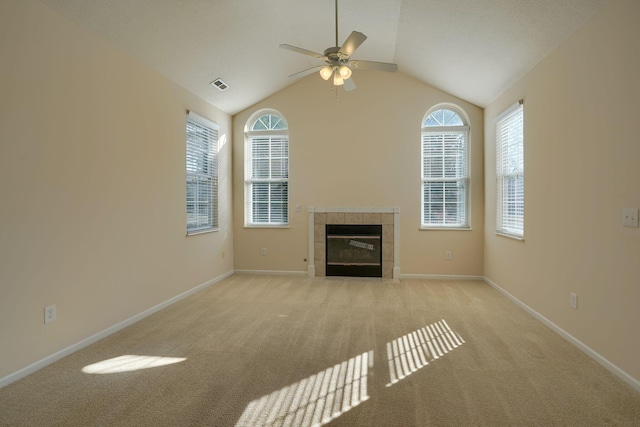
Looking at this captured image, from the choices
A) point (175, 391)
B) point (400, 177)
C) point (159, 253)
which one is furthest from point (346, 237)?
point (175, 391)

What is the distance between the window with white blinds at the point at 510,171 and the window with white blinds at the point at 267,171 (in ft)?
10.1

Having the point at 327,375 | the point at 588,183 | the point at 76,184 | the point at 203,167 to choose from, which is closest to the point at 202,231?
the point at 203,167

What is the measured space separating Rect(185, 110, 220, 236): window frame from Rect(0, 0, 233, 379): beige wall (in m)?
0.36

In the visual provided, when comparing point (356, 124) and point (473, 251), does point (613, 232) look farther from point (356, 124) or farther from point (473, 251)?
point (356, 124)

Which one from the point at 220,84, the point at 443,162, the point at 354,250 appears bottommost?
the point at 354,250

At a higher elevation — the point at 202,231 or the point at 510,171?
the point at 510,171

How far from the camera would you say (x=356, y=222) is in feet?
18.4

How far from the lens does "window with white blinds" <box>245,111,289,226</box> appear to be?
5852 millimetres

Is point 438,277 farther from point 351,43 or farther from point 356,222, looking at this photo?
point 351,43

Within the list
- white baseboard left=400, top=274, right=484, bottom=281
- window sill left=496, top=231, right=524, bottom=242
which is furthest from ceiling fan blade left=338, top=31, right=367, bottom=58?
white baseboard left=400, top=274, right=484, bottom=281

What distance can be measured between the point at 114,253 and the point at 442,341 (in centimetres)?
301

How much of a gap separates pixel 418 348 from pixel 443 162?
3408mm

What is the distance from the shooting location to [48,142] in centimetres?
262

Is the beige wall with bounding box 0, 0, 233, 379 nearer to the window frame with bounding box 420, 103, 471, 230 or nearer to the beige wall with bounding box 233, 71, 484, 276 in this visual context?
the beige wall with bounding box 233, 71, 484, 276
